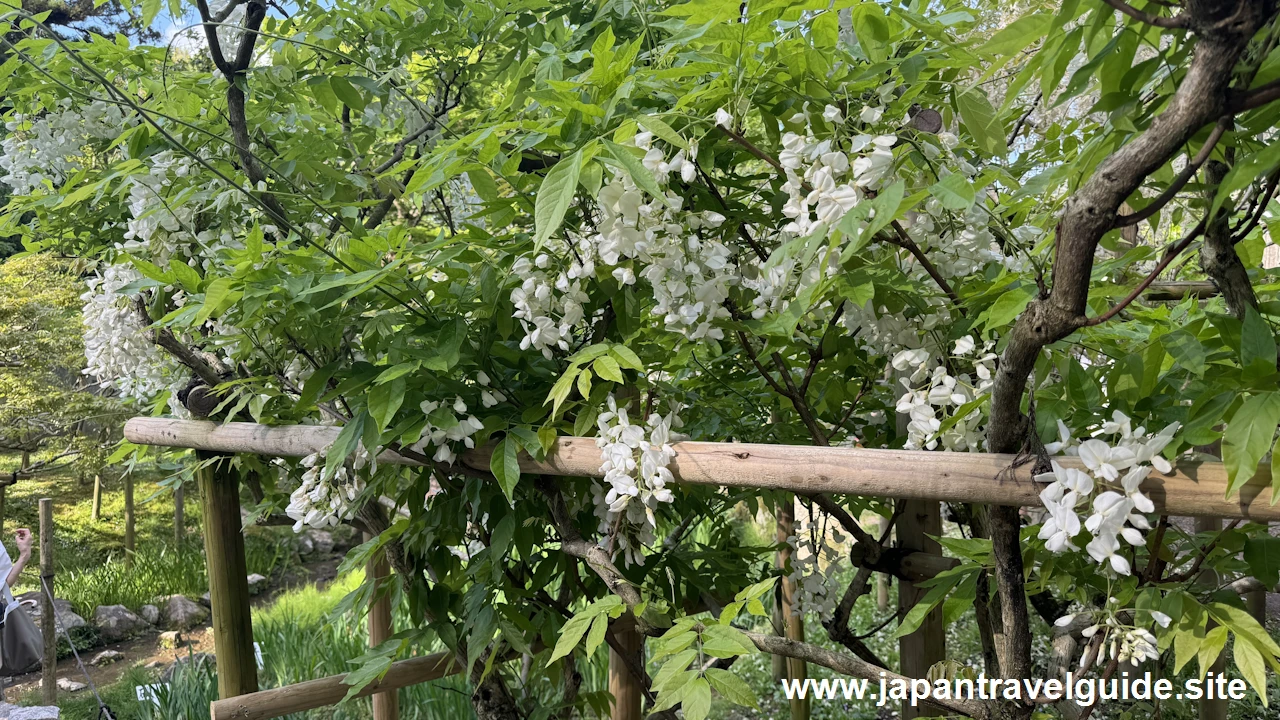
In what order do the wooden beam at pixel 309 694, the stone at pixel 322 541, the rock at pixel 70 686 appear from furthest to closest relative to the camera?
the stone at pixel 322 541 < the rock at pixel 70 686 < the wooden beam at pixel 309 694

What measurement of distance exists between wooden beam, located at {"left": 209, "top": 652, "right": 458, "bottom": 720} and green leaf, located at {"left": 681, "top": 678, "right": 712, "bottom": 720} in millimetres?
1036

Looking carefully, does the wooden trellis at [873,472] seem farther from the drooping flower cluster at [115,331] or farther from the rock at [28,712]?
the rock at [28,712]

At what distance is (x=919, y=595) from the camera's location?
179cm

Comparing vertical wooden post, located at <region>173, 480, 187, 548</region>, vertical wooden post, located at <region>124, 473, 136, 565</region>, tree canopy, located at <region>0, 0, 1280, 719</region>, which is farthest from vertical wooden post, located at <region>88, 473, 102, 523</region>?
tree canopy, located at <region>0, 0, 1280, 719</region>

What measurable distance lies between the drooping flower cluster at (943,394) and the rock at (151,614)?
23.7 feet

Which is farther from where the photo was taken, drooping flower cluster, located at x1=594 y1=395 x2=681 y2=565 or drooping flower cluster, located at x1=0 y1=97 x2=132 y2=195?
drooping flower cluster, located at x1=0 y1=97 x2=132 y2=195

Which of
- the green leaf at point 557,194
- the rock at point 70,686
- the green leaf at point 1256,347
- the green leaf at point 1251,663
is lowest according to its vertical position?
the rock at point 70,686

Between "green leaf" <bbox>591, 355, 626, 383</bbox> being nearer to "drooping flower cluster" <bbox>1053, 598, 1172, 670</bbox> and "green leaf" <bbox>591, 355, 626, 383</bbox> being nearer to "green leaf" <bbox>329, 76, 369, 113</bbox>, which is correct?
"drooping flower cluster" <bbox>1053, 598, 1172, 670</bbox>

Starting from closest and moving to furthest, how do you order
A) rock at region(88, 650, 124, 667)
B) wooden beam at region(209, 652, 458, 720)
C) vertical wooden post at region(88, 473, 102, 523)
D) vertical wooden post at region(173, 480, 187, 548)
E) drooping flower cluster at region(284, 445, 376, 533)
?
1. drooping flower cluster at region(284, 445, 376, 533)
2. wooden beam at region(209, 652, 458, 720)
3. rock at region(88, 650, 124, 667)
4. vertical wooden post at region(173, 480, 187, 548)
5. vertical wooden post at region(88, 473, 102, 523)

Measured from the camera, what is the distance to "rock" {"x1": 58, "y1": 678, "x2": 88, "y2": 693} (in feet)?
18.1

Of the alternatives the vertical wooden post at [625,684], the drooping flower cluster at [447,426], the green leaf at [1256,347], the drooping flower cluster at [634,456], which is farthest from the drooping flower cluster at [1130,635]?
the vertical wooden post at [625,684]

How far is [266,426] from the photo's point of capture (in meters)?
1.71

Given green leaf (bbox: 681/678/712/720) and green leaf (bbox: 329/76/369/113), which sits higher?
green leaf (bbox: 329/76/369/113)

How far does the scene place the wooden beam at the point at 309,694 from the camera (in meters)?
1.85
